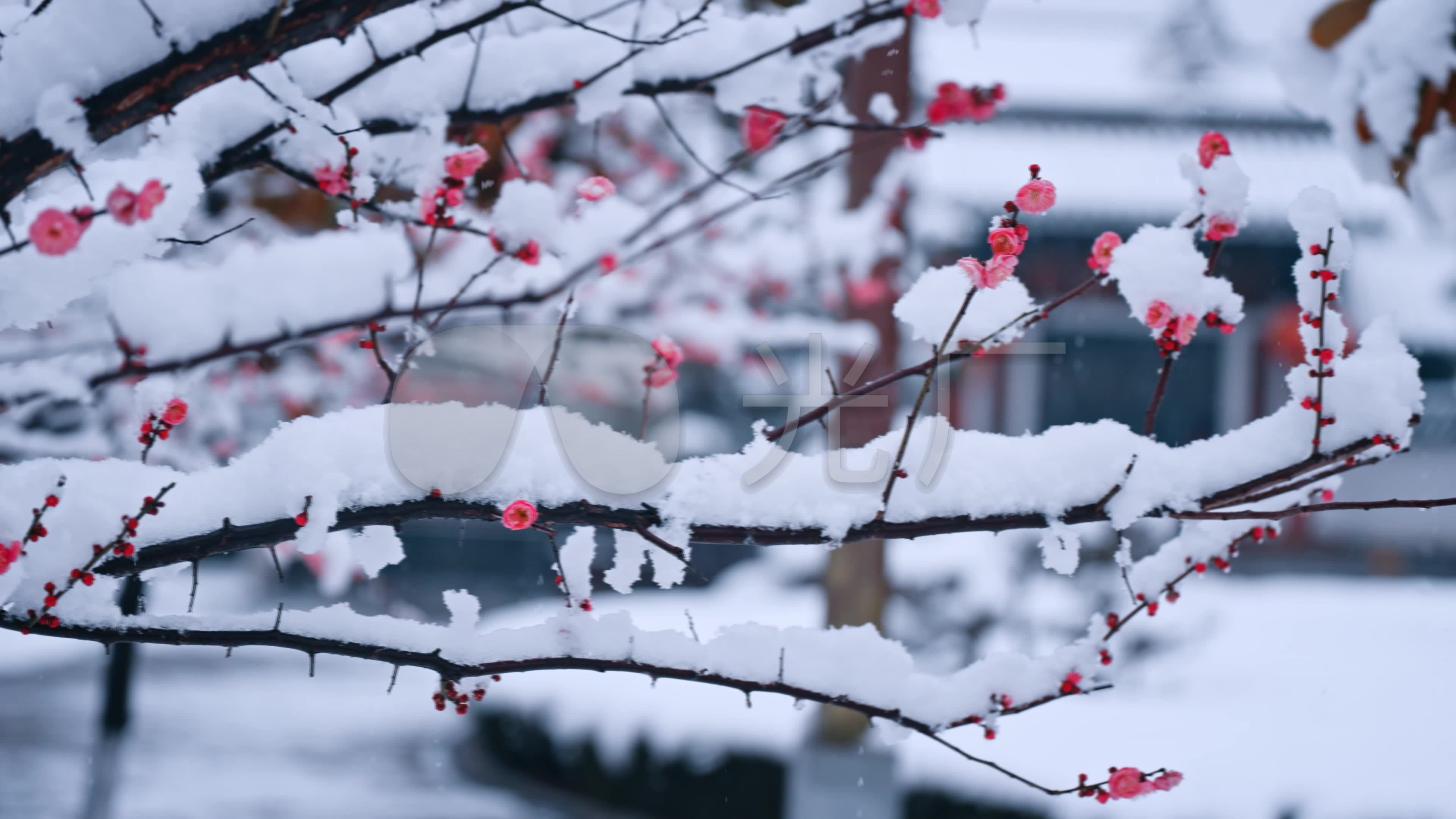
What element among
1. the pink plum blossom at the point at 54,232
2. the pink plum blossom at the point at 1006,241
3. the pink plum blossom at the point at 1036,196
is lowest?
the pink plum blossom at the point at 54,232

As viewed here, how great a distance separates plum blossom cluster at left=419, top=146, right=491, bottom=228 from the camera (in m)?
1.56

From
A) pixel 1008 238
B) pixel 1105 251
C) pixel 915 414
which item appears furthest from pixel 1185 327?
pixel 915 414

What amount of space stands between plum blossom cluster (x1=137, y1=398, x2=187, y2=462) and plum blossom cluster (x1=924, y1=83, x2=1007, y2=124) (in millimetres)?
1568

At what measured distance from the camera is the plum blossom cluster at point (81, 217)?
1022 millimetres

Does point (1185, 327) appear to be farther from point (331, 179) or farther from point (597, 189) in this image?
point (331, 179)

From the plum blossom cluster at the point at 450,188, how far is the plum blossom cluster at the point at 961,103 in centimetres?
103

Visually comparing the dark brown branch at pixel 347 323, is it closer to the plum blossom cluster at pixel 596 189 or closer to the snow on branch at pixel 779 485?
the plum blossom cluster at pixel 596 189

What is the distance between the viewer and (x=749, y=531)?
1.24 metres

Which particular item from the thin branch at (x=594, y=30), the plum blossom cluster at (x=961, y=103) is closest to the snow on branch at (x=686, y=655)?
the thin branch at (x=594, y=30)

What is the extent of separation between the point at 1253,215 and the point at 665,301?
7.03 m

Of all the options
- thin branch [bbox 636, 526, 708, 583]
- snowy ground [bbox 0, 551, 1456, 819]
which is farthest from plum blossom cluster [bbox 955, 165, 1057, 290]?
snowy ground [bbox 0, 551, 1456, 819]

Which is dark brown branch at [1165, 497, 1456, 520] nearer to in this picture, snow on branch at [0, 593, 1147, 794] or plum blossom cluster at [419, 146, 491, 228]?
snow on branch at [0, 593, 1147, 794]

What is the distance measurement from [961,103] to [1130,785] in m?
1.46

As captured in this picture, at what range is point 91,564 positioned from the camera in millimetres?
1168
